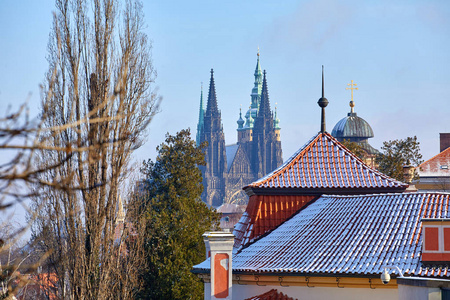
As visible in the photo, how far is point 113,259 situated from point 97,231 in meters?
1.85

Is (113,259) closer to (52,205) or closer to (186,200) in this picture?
(52,205)

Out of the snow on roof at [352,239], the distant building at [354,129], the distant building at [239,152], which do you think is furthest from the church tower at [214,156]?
the snow on roof at [352,239]

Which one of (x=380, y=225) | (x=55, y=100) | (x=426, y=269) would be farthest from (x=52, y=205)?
(x=426, y=269)

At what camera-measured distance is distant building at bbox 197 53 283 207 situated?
558 feet

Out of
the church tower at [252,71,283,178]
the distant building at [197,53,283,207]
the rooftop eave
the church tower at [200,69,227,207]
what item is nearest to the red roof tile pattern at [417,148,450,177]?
the rooftop eave

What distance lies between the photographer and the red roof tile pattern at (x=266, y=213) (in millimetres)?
22484

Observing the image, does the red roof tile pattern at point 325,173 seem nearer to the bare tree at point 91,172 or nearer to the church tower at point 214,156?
the bare tree at point 91,172

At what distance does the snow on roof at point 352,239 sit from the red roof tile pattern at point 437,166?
3674 centimetres

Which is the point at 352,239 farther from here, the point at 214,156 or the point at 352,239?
the point at 214,156

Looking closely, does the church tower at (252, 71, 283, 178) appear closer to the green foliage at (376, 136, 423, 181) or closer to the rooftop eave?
the green foliage at (376, 136, 423, 181)

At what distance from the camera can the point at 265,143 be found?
174750mm

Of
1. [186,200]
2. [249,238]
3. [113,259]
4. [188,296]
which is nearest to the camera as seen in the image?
[249,238]

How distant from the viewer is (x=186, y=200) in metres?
34.0

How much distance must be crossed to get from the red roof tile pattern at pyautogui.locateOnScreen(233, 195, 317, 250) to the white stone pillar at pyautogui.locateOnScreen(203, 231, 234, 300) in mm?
2345
